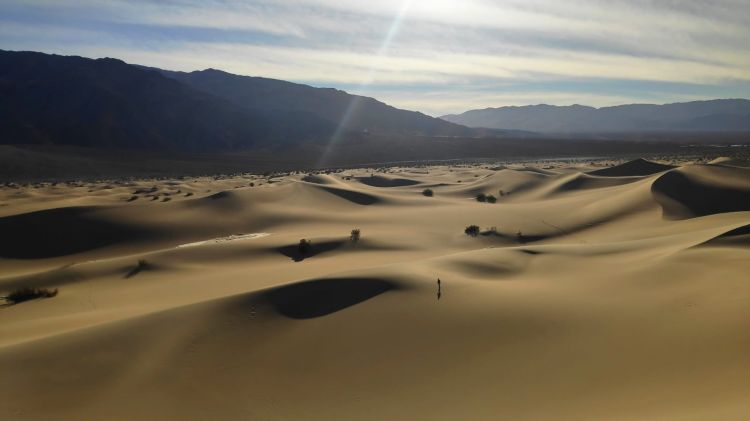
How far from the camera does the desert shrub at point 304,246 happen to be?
15695 millimetres

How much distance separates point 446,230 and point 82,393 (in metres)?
14.7

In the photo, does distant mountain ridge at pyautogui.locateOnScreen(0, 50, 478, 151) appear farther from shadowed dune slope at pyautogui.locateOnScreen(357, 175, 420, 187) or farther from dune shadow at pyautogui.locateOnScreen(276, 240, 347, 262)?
dune shadow at pyautogui.locateOnScreen(276, 240, 347, 262)

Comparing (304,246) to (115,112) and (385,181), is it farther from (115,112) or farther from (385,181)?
(115,112)

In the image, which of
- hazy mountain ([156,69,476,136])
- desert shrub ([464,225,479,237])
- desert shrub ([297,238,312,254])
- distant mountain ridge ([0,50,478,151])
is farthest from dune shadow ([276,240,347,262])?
hazy mountain ([156,69,476,136])

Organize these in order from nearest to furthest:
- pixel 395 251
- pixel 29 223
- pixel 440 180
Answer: pixel 395 251 → pixel 29 223 → pixel 440 180

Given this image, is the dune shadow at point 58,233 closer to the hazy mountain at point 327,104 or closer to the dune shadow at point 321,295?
the dune shadow at point 321,295

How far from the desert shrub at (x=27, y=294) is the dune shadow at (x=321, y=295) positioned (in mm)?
5878

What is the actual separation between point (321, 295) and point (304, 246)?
700 cm

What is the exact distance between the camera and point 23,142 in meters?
75.6

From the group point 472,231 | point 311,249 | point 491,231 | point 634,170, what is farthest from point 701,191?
point 311,249

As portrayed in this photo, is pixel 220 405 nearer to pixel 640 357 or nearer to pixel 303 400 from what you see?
pixel 303 400

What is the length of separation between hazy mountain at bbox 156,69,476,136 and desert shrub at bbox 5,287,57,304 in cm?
11766

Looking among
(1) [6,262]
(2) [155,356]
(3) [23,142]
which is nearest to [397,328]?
(2) [155,356]

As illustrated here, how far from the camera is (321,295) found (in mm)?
8992
